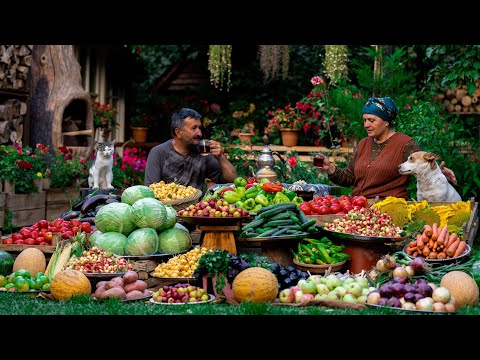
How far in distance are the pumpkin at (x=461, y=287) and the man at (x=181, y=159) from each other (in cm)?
332

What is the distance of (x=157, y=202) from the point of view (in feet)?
26.6

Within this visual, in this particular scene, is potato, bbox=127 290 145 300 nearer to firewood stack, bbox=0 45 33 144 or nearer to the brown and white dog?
the brown and white dog

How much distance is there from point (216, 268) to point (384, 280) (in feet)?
4.76

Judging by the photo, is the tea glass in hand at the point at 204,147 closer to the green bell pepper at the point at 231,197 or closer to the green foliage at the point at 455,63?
the green bell pepper at the point at 231,197

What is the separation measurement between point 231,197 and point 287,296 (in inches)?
63.8

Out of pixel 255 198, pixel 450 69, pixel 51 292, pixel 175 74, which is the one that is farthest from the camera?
pixel 175 74

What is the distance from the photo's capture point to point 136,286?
7.29 m

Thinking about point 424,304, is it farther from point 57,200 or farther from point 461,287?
point 57,200

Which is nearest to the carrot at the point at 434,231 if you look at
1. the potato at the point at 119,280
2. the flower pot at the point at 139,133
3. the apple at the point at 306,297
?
the apple at the point at 306,297

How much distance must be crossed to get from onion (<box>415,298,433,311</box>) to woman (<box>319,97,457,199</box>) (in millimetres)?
2808

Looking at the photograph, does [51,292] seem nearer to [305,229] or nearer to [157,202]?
[157,202]

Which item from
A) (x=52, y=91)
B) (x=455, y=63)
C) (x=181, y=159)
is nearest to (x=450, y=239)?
(x=181, y=159)
